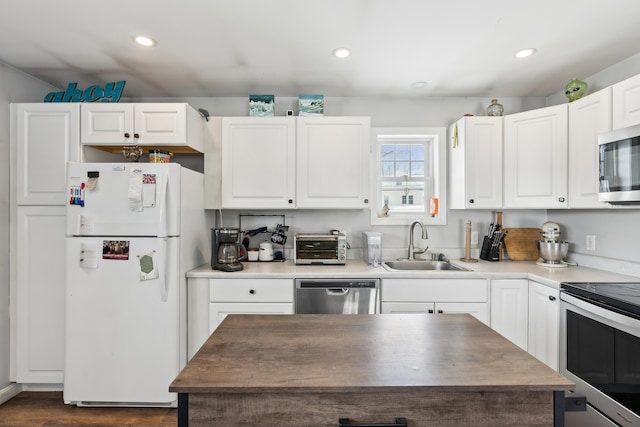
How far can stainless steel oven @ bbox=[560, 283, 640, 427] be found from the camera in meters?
1.53

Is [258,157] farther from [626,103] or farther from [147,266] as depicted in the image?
[626,103]

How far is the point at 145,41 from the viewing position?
6.80 ft

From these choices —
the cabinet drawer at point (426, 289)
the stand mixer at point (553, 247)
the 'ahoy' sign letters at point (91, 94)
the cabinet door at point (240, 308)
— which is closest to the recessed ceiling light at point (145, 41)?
the 'ahoy' sign letters at point (91, 94)

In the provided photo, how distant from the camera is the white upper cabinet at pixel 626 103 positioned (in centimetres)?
186

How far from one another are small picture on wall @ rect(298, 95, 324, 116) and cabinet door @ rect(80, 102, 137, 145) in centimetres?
132

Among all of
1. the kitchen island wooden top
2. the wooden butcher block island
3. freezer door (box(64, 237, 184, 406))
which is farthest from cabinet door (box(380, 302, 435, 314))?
freezer door (box(64, 237, 184, 406))

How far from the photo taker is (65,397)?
87.3 inches

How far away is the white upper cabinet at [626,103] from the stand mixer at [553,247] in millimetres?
902

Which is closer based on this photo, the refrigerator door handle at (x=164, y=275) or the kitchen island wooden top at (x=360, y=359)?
the kitchen island wooden top at (x=360, y=359)

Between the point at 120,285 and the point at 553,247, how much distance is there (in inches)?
127

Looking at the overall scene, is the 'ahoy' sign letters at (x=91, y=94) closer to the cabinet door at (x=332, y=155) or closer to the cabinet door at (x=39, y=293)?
the cabinet door at (x=39, y=293)

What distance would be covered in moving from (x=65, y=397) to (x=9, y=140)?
187 centimetres

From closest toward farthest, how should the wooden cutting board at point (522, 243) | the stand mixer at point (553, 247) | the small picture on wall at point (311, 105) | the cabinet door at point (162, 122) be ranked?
the cabinet door at point (162, 122) < the stand mixer at point (553, 247) < the small picture on wall at point (311, 105) < the wooden cutting board at point (522, 243)

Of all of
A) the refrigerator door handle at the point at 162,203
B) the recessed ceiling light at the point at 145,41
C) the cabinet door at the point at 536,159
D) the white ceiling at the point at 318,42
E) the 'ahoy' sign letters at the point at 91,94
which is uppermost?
the white ceiling at the point at 318,42
